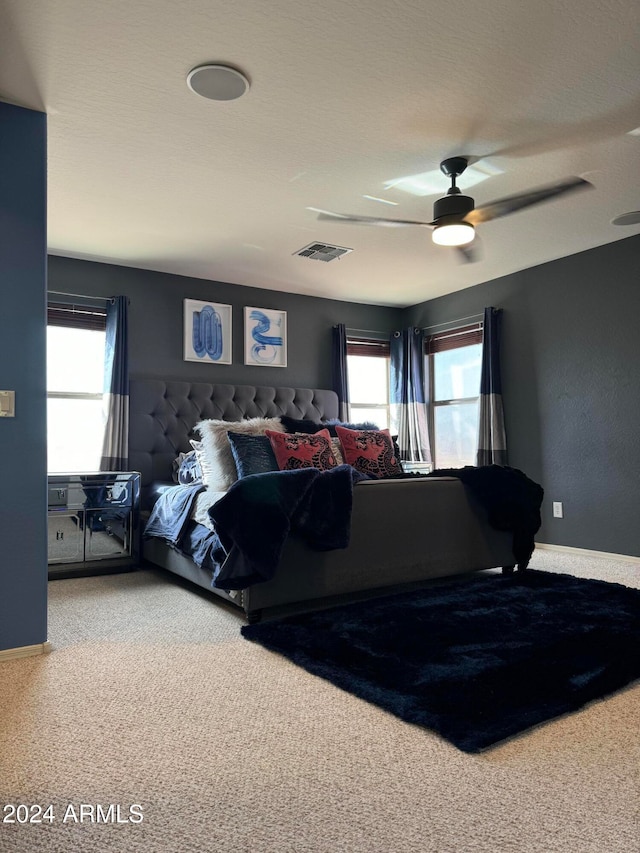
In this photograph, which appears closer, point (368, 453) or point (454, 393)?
point (368, 453)

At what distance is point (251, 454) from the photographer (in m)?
3.94

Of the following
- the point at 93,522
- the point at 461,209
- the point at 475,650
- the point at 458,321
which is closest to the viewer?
the point at 475,650

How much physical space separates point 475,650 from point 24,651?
1951 millimetres

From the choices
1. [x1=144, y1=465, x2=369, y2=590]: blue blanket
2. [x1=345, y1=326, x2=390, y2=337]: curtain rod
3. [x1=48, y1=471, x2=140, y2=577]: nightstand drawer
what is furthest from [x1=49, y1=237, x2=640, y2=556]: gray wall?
[x1=144, y1=465, x2=369, y2=590]: blue blanket

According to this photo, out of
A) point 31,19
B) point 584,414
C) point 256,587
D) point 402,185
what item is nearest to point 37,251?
point 31,19

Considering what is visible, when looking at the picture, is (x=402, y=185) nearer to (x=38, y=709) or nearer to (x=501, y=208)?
(x=501, y=208)

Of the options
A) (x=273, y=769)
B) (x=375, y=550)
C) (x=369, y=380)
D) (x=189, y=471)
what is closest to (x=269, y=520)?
(x=375, y=550)

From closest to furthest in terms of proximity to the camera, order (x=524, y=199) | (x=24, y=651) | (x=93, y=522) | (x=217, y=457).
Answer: (x=24, y=651) → (x=524, y=199) → (x=217, y=457) → (x=93, y=522)

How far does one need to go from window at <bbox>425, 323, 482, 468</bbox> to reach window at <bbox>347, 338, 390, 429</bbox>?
1.68ft

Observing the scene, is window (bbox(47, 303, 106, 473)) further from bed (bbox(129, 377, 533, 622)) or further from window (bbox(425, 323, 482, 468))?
window (bbox(425, 323, 482, 468))

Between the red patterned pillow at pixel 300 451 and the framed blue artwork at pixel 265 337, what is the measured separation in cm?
187

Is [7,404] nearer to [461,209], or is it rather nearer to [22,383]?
[22,383]

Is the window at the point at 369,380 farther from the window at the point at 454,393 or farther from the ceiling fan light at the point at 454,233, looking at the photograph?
the ceiling fan light at the point at 454,233

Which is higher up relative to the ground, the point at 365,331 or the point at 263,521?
the point at 365,331
